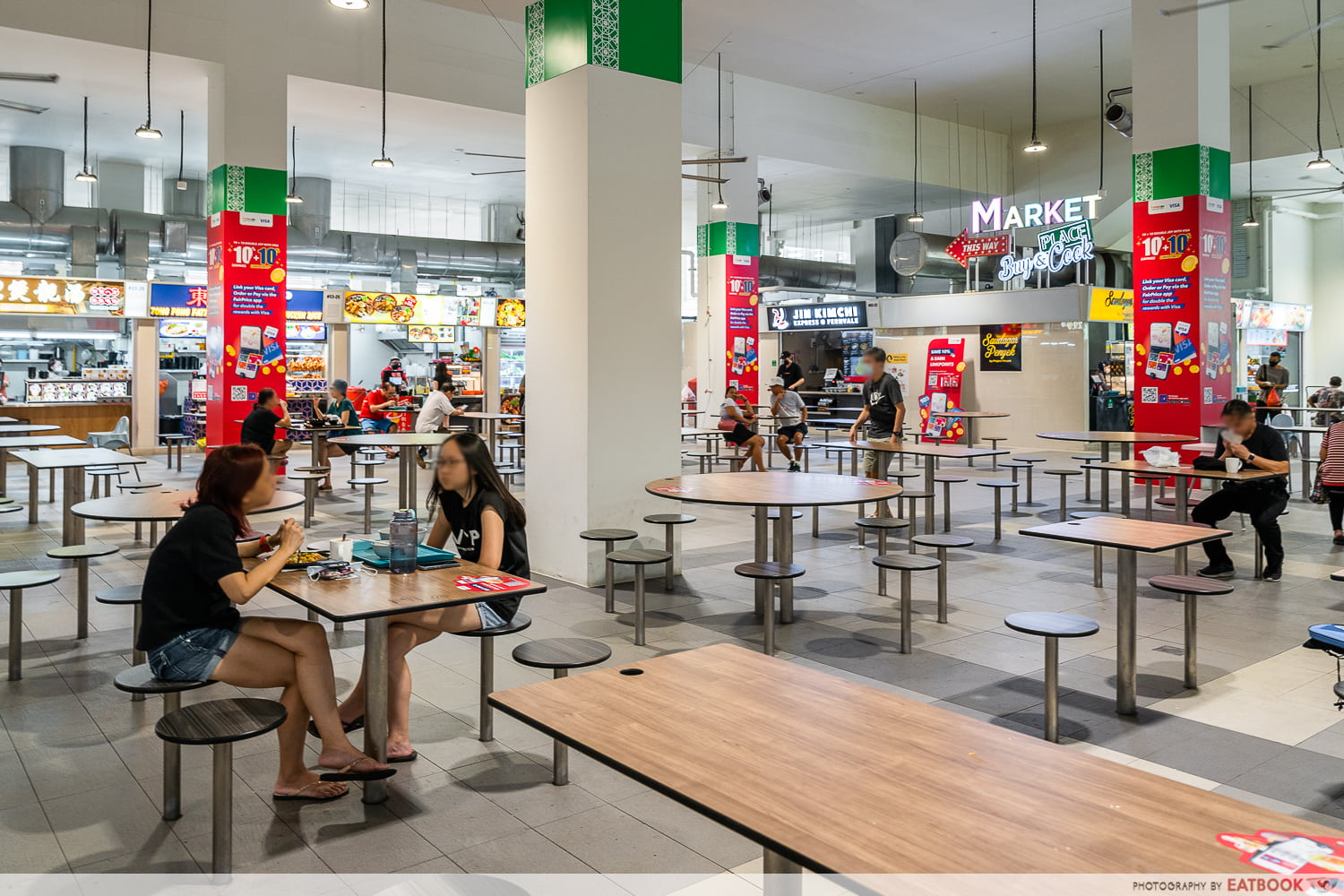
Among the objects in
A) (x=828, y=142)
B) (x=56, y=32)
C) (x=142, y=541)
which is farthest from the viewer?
(x=828, y=142)

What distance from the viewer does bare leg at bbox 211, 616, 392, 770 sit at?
3.18 m

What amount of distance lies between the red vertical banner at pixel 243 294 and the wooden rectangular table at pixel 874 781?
990cm

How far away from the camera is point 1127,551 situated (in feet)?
14.1

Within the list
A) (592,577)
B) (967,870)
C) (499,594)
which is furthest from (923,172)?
(967,870)

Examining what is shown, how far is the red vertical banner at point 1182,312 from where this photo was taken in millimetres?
10203

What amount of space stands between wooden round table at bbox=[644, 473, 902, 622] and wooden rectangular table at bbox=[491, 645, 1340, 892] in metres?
2.75

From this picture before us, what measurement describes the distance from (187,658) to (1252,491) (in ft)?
21.8

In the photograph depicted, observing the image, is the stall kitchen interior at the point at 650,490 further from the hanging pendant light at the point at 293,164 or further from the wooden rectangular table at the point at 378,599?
the hanging pendant light at the point at 293,164

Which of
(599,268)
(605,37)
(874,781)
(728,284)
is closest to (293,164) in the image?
(728,284)

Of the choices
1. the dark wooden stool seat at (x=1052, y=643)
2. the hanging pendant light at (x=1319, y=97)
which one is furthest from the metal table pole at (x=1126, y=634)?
the hanging pendant light at (x=1319, y=97)

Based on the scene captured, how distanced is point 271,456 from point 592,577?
5056mm

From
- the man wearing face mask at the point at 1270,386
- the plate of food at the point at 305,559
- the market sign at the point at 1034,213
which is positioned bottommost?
the plate of food at the point at 305,559

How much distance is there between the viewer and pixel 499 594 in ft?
10.3

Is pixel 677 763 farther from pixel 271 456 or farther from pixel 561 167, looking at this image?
pixel 271 456
